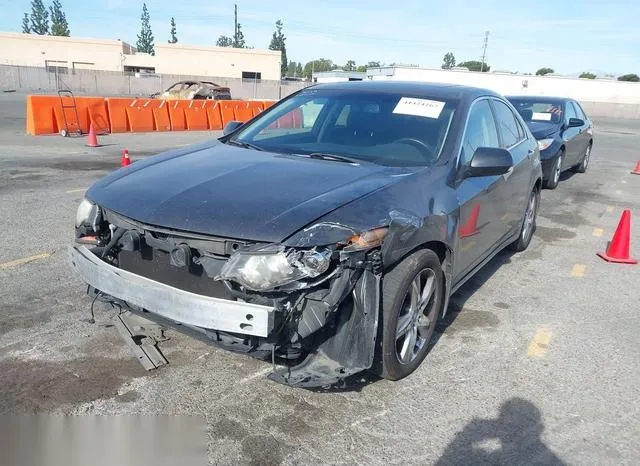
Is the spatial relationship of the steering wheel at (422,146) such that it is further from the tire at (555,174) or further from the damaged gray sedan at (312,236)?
the tire at (555,174)

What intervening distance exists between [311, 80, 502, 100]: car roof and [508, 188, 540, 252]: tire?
1.59 metres

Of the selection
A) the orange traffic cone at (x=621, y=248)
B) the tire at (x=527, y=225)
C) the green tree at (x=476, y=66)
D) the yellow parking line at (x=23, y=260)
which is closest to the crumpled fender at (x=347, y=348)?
the yellow parking line at (x=23, y=260)

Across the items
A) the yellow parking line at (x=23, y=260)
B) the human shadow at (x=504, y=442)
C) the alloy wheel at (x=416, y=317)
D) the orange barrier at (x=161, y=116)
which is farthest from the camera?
the orange barrier at (x=161, y=116)

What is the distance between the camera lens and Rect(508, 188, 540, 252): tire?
583 centimetres

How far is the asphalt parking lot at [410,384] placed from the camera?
2.71 m

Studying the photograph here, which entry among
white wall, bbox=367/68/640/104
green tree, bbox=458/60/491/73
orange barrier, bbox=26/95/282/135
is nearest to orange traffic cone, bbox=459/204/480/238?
orange barrier, bbox=26/95/282/135

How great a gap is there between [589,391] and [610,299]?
6.27ft

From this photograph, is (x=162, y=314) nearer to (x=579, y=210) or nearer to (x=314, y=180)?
(x=314, y=180)

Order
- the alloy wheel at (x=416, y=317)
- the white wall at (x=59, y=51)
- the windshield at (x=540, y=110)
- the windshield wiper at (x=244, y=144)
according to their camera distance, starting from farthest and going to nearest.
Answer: the white wall at (x=59, y=51)
the windshield at (x=540, y=110)
the windshield wiper at (x=244, y=144)
the alloy wheel at (x=416, y=317)

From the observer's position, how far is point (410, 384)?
326cm

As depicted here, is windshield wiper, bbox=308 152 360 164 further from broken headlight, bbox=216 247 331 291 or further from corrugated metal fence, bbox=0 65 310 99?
corrugated metal fence, bbox=0 65 310 99

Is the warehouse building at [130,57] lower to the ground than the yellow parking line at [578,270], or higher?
higher

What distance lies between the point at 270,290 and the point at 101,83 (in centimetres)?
4978

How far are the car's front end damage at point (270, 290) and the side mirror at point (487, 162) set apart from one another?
1246mm
